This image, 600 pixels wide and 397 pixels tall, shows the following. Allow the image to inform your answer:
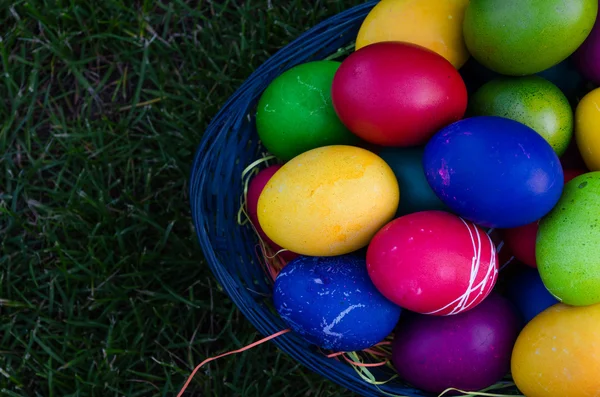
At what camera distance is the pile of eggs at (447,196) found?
3.34ft

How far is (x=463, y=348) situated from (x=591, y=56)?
0.57 metres

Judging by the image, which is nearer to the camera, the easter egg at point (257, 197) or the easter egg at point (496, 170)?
the easter egg at point (496, 170)

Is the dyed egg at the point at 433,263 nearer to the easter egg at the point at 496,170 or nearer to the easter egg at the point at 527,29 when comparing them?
the easter egg at the point at 496,170

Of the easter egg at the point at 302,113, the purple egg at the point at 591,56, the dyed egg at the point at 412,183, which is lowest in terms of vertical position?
the dyed egg at the point at 412,183

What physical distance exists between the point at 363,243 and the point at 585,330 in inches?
15.0

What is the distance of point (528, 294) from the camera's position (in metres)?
1.18

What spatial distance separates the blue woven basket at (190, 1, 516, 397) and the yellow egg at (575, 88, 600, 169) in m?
0.46

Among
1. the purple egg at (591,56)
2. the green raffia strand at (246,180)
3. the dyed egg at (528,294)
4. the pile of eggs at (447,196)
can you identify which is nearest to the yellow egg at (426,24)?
the pile of eggs at (447,196)

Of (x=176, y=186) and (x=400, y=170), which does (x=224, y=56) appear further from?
(x=400, y=170)

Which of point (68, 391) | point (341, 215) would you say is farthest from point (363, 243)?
point (68, 391)

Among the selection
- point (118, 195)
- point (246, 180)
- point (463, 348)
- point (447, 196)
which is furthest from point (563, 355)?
point (118, 195)

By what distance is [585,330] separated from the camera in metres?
1.01

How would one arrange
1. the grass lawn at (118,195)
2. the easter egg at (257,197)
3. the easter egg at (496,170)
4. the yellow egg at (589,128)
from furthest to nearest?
1. the grass lawn at (118,195)
2. the easter egg at (257,197)
3. the yellow egg at (589,128)
4. the easter egg at (496,170)

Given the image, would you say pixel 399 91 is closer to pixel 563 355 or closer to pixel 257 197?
pixel 257 197
